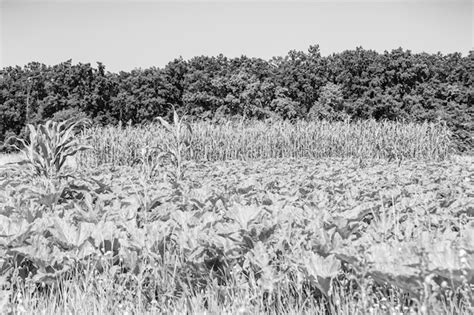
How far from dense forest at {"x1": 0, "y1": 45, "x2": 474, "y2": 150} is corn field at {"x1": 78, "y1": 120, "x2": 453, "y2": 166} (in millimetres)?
22307

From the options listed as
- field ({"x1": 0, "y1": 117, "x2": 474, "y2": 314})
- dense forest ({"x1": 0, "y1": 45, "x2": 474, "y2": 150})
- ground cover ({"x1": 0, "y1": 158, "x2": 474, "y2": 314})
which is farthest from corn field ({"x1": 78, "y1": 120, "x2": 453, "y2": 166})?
dense forest ({"x1": 0, "y1": 45, "x2": 474, "y2": 150})

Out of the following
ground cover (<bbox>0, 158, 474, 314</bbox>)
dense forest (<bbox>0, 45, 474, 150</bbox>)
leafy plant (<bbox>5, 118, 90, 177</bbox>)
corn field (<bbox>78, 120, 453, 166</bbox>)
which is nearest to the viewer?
ground cover (<bbox>0, 158, 474, 314</bbox>)

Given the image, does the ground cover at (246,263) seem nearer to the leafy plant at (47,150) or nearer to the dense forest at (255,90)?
the leafy plant at (47,150)

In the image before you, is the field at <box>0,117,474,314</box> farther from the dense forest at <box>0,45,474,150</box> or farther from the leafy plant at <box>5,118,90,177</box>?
the dense forest at <box>0,45,474,150</box>

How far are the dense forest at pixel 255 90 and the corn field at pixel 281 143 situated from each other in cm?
2231

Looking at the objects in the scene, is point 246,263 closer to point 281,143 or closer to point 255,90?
point 281,143

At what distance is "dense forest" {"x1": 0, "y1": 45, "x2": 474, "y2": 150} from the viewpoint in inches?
1502

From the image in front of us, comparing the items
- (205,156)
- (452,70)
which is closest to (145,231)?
(205,156)

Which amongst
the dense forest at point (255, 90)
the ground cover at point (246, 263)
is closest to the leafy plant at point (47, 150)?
the ground cover at point (246, 263)

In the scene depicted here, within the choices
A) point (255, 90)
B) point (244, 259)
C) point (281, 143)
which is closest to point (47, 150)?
point (244, 259)

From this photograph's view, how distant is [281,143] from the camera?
1438cm

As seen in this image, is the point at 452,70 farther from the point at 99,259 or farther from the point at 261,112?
the point at 99,259

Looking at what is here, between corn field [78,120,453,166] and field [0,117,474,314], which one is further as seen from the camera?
corn field [78,120,453,166]

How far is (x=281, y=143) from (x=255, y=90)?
997 inches
